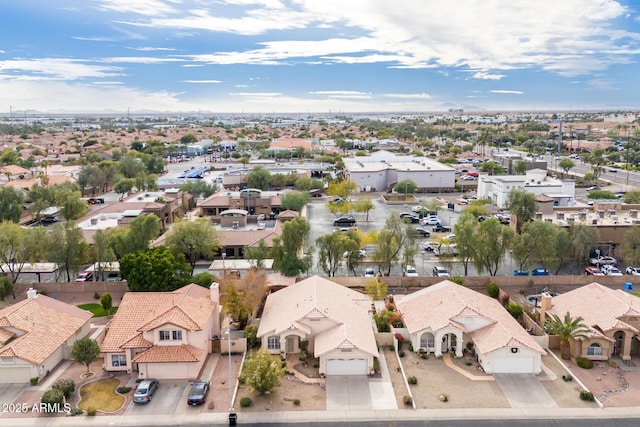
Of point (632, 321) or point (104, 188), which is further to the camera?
point (104, 188)

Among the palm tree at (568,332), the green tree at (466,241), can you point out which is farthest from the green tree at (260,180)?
the palm tree at (568,332)

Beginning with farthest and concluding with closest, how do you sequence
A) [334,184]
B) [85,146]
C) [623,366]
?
[85,146], [334,184], [623,366]

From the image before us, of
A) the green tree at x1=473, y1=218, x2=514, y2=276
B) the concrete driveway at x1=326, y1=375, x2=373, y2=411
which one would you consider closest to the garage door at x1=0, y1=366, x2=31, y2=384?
the concrete driveway at x1=326, y1=375, x2=373, y2=411

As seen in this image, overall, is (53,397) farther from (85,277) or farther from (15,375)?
(85,277)

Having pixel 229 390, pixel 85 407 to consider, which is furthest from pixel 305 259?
pixel 85 407

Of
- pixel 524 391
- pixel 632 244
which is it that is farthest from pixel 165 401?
pixel 632 244

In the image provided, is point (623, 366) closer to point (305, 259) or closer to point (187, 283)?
point (305, 259)

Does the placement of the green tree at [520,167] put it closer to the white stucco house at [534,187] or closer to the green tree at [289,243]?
the white stucco house at [534,187]
